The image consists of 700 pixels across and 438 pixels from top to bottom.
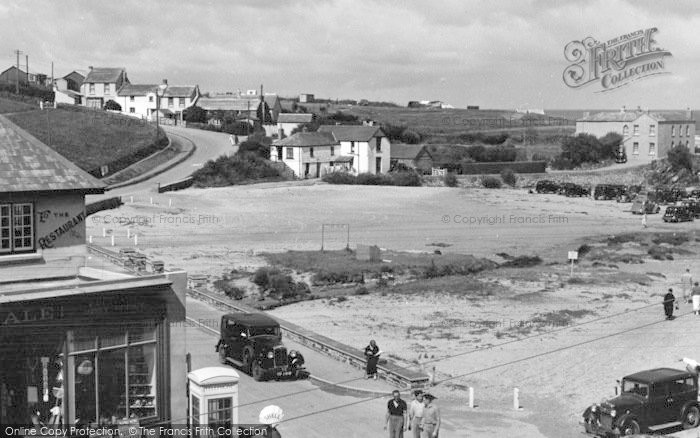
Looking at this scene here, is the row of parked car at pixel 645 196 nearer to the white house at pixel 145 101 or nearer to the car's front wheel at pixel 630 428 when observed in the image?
the car's front wheel at pixel 630 428

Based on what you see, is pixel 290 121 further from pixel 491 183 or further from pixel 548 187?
pixel 548 187

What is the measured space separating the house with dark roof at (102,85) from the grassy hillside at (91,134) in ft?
55.7

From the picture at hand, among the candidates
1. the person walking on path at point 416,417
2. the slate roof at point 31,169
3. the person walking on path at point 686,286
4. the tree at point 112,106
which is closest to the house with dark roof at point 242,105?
the tree at point 112,106

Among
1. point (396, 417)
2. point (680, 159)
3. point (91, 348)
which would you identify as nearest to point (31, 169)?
point (91, 348)

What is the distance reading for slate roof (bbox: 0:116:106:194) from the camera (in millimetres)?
19203

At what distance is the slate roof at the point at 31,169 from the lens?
63.0 ft

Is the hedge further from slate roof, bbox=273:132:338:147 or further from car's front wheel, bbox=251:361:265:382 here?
car's front wheel, bbox=251:361:265:382

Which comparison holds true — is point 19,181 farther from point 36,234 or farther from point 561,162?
point 561,162

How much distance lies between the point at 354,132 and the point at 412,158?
7.17m

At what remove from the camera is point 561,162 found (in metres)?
102

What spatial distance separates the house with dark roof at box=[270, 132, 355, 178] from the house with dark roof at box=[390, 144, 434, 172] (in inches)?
266

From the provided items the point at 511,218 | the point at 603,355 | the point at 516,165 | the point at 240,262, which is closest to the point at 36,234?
the point at 603,355

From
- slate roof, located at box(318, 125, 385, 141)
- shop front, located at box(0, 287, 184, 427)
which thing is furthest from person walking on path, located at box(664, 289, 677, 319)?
slate roof, located at box(318, 125, 385, 141)

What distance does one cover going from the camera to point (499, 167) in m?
97.1
